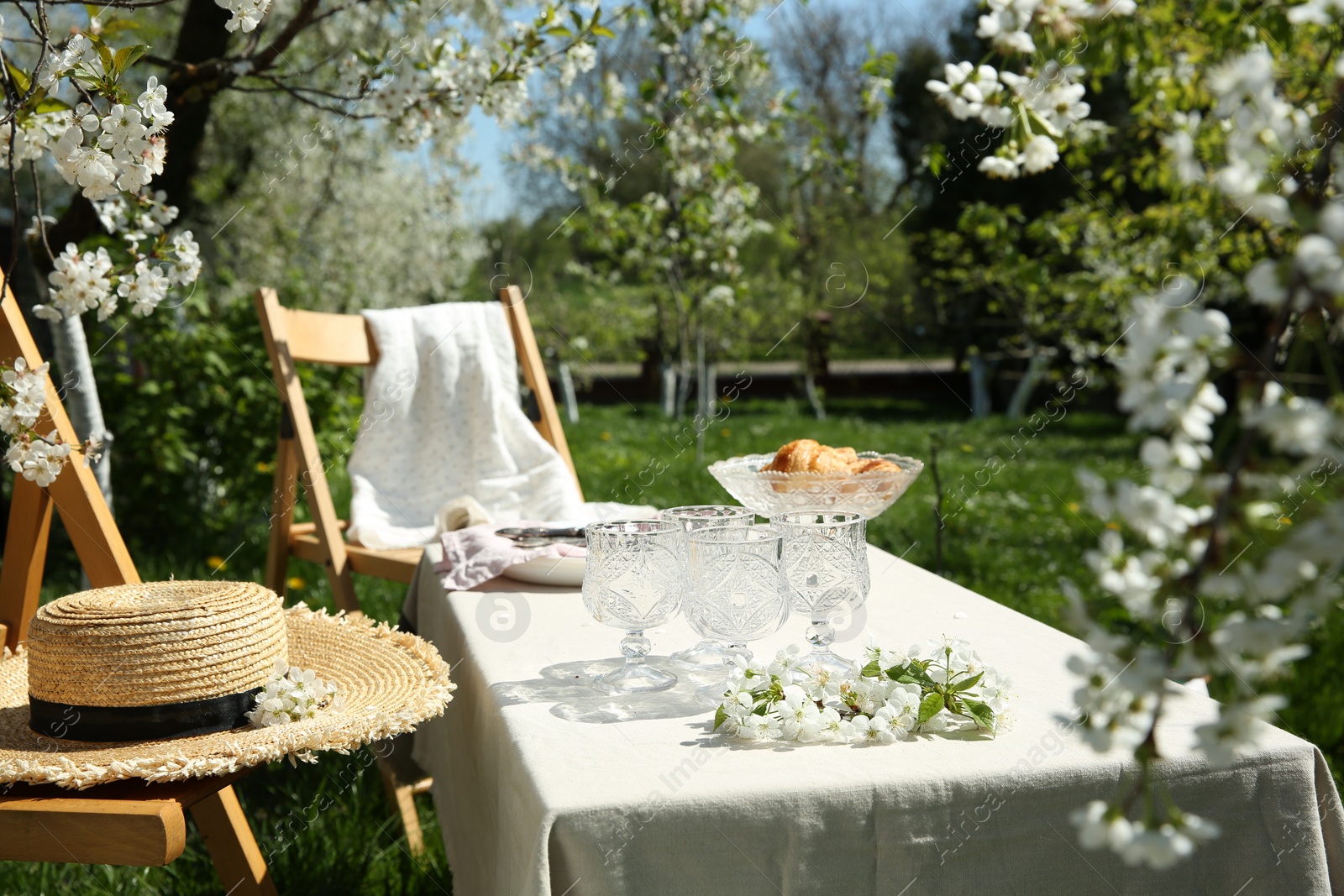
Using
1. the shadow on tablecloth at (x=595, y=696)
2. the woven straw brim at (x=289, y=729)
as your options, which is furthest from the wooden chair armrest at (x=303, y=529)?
the shadow on tablecloth at (x=595, y=696)

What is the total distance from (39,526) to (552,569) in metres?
0.89

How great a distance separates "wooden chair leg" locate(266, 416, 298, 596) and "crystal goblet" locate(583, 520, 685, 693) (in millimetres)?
1675

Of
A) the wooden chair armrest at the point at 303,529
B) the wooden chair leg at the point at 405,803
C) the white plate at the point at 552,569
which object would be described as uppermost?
the white plate at the point at 552,569

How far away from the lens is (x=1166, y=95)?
3611mm

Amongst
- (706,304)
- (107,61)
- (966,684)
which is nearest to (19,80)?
(107,61)

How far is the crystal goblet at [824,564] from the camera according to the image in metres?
1.44

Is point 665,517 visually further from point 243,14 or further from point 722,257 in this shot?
point 722,257

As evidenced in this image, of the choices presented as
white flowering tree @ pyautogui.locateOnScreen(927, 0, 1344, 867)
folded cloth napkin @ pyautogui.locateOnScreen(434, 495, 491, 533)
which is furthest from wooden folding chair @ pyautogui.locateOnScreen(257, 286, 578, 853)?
white flowering tree @ pyautogui.locateOnScreen(927, 0, 1344, 867)

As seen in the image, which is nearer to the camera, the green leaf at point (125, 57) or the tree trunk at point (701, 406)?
the green leaf at point (125, 57)

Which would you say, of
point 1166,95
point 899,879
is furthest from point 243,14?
point 1166,95

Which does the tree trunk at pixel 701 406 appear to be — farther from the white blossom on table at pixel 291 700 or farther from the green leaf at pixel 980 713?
the green leaf at pixel 980 713

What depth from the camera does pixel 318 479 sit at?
2.73 m

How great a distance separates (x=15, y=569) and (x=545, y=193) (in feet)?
56.0

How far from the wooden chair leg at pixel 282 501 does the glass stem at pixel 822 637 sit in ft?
5.99
